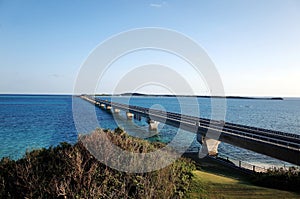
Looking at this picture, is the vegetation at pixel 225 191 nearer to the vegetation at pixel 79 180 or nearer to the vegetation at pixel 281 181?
the vegetation at pixel 79 180

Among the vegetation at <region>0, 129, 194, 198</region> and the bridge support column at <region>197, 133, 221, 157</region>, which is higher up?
the vegetation at <region>0, 129, 194, 198</region>

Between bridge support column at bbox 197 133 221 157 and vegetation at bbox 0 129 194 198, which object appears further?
bridge support column at bbox 197 133 221 157

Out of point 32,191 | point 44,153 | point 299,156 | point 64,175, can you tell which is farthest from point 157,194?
point 299,156

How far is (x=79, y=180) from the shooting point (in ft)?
34.6

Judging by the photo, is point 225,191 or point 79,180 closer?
point 79,180

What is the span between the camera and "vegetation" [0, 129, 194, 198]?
10.1 metres

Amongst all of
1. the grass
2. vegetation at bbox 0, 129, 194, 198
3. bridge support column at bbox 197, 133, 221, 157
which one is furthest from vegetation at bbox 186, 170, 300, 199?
bridge support column at bbox 197, 133, 221, 157

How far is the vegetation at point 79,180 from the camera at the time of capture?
33.2 feet

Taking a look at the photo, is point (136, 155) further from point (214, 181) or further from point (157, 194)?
point (214, 181)

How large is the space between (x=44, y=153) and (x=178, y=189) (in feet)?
21.2

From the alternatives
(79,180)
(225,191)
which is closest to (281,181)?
(225,191)

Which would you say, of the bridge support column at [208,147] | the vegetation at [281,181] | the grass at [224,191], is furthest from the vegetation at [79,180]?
the bridge support column at [208,147]

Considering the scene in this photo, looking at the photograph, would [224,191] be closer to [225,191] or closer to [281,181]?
[225,191]

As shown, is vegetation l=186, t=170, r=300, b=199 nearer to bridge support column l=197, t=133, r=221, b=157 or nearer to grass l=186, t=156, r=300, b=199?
grass l=186, t=156, r=300, b=199
